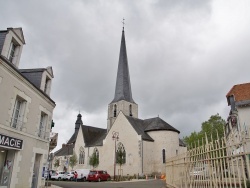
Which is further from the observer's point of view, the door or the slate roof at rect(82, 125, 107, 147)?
the slate roof at rect(82, 125, 107, 147)

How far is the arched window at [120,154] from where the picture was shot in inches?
1322

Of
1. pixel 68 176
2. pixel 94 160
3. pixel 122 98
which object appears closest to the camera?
pixel 68 176

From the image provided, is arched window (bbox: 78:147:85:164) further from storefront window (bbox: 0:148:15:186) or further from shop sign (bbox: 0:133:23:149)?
shop sign (bbox: 0:133:23:149)

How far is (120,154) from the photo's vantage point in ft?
112

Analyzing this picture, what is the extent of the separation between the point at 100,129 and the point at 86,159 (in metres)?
9.81

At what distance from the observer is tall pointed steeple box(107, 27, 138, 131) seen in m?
→ 45.7

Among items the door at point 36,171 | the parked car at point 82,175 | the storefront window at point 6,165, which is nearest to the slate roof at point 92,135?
the parked car at point 82,175

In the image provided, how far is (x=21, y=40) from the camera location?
11.0 m

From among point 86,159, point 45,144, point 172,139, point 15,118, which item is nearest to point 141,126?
point 172,139

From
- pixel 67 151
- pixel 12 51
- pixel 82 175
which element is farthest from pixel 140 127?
pixel 12 51

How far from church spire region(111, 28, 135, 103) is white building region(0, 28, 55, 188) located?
110ft

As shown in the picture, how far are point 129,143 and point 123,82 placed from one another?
1670 centimetres

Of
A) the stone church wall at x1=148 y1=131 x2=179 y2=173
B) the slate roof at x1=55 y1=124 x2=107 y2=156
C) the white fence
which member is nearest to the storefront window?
the white fence

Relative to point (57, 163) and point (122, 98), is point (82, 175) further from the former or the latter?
point (57, 163)
